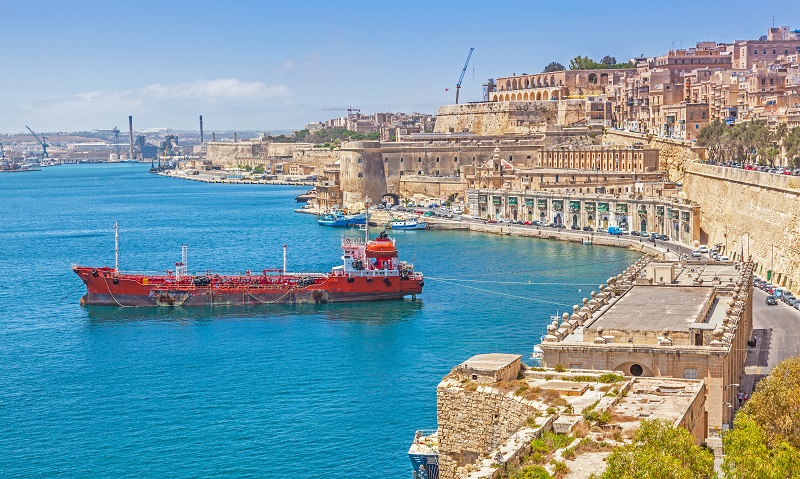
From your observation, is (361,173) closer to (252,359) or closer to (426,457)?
(252,359)

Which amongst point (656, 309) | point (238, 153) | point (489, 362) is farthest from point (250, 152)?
point (489, 362)

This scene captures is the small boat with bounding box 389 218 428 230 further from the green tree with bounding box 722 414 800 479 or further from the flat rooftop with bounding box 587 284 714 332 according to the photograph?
the green tree with bounding box 722 414 800 479

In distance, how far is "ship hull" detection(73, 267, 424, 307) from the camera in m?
37.4

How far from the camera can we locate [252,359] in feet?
92.4

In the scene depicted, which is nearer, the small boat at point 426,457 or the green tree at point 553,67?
the small boat at point 426,457

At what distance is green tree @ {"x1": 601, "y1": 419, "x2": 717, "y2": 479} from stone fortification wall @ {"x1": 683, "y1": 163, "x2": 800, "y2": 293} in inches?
907

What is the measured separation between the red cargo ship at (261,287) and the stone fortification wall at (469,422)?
23497 millimetres

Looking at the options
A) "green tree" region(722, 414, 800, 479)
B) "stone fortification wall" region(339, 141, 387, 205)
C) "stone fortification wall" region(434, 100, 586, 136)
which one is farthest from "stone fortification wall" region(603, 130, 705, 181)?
"green tree" region(722, 414, 800, 479)

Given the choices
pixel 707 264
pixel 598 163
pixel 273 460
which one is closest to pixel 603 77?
pixel 598 163

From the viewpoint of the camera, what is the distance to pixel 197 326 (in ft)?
111

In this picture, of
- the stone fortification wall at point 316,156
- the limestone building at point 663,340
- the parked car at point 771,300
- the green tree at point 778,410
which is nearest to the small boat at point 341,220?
the parked car at point 771,300

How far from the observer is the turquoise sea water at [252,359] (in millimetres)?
20141

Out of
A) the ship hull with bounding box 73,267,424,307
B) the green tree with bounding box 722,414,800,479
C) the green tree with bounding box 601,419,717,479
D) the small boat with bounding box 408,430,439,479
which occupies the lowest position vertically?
the ship hull with bounding box 73,267,424,307

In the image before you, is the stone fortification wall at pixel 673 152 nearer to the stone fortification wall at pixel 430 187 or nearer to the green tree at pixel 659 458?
Answer: the stone fortification wall at pixel 430 187
